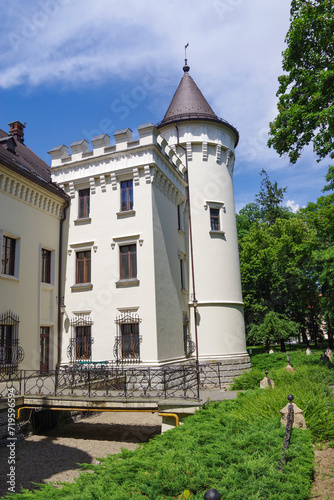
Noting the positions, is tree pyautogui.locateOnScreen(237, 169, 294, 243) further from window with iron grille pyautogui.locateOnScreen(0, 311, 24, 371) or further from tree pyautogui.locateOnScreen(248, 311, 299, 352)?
window with iron grille pyautogui.locateOnScreen(0, 311, 24, 371)

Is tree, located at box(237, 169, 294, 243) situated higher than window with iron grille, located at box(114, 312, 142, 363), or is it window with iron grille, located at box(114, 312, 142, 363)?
tree, located at box(237, 169, 294, 243)

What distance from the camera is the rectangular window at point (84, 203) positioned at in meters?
20.1

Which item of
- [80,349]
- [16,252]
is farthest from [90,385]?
[16,252]

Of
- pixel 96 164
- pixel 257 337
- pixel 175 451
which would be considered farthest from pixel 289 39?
pixel 257 337

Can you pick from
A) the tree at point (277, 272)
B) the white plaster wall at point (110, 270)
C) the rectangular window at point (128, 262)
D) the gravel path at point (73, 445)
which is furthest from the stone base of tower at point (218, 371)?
the tree at point (277, 272)

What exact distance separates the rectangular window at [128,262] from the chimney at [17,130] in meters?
13.5

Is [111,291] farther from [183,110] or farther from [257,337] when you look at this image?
[257,337]

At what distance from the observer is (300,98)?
13.8 m

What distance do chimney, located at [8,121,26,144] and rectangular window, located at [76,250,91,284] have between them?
1169cm

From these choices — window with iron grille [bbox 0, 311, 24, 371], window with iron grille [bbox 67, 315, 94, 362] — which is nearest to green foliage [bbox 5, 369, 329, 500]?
window with iron grille [bbox 0, 311, 24, 371]

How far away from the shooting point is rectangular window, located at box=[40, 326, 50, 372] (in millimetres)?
17938

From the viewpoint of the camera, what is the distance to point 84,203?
20.2 m

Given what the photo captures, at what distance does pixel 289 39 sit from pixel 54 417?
16.9 metres

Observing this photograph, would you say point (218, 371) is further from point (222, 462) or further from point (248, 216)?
point (248, 216)
